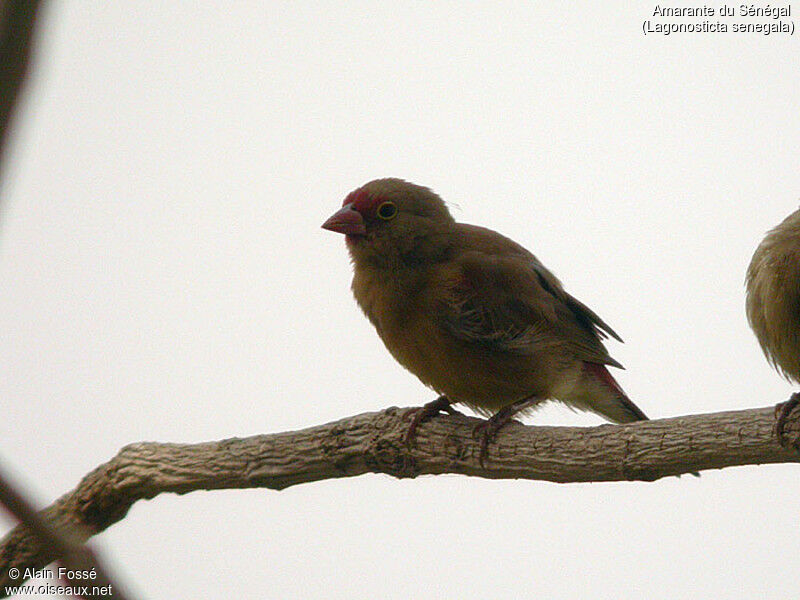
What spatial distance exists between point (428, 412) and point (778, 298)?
1.47 metres

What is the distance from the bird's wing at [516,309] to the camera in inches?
155

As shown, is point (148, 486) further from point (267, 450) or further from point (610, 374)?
point (610, 374)

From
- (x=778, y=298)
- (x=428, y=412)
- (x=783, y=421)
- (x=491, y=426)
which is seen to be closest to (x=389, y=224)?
(x=428, y=412)

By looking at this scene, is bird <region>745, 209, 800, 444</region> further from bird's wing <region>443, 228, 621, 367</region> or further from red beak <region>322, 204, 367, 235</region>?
red beak <region>322, 204, 367, 235</region>

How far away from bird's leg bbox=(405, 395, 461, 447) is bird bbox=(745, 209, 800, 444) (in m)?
1.31

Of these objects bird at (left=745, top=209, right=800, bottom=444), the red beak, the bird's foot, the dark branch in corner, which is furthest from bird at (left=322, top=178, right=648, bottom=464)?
the dark branch in corner

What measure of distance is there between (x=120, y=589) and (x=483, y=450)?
2782mm

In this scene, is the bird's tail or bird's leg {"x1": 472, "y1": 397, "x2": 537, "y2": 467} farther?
the bird's tail

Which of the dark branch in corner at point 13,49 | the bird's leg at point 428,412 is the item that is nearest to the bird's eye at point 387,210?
the bird's leg at point 428,412

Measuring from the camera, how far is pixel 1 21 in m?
0.60

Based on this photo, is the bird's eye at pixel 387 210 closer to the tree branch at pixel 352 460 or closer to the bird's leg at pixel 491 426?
the tree branch at pixel 352 460

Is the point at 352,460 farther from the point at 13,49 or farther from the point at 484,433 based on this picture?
the point at 13,49

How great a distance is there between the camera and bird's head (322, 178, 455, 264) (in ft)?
13.8

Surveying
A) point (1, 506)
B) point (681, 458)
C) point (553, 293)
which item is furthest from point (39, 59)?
point (553, 293)
